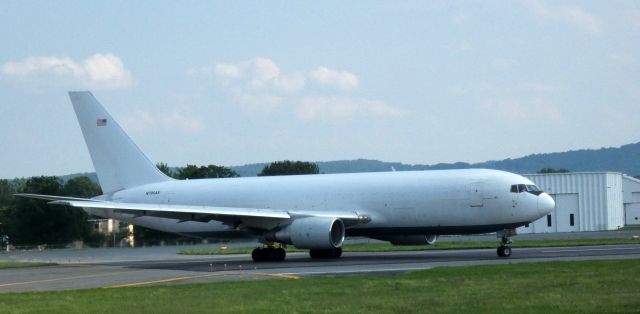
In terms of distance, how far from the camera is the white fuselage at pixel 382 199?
39719 mm

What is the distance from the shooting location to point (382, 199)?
4197cm

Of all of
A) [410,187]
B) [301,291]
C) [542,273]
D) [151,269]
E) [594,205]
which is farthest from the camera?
[594,205]

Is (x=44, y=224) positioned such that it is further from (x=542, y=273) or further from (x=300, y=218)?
(x=542, y=273)

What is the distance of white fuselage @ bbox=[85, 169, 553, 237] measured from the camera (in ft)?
130

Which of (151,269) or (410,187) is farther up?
(410,187)

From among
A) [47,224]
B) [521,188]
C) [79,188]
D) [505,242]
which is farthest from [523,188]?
[79,188]

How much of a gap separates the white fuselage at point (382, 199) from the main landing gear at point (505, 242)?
21 centimetres

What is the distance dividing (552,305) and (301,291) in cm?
670

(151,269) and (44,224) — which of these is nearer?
(151,269)

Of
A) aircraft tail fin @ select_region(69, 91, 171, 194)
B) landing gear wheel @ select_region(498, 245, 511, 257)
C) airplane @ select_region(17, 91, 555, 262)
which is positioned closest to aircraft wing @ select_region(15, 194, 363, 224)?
airplane @ select_region(17, 91, 555, 262)

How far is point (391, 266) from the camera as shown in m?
33.4

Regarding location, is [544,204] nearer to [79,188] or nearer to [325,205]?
[325,205]

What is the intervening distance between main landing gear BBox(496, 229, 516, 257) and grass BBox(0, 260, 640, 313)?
30.6ft

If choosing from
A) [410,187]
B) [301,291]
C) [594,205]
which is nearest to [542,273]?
[301,291]
